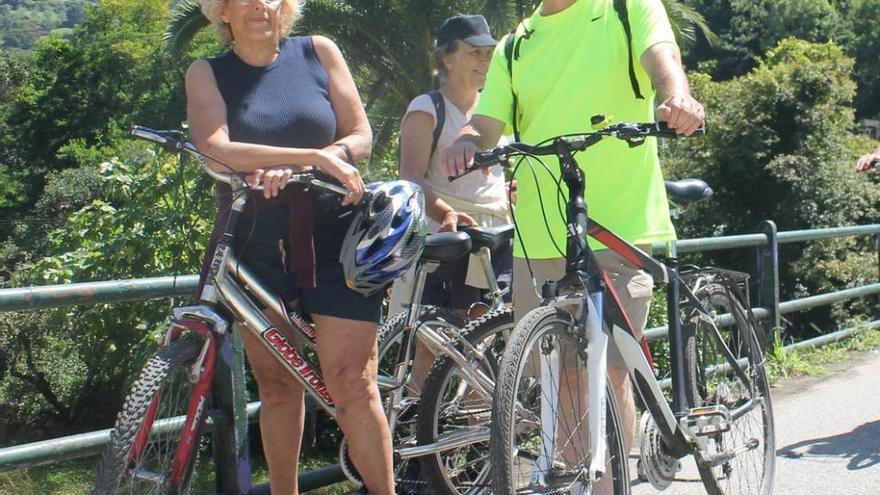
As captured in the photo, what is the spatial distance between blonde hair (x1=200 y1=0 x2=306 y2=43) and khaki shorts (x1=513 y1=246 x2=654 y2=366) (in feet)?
3.72

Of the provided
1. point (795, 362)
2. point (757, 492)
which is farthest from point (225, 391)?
point (795, 362)

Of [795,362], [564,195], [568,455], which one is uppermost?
[564,195]

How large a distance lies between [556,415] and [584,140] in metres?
0.83

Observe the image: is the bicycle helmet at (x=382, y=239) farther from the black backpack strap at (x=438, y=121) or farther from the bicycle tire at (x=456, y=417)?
the black backpack strap at (x=438, y=121)

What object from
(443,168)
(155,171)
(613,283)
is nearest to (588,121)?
(613,283)

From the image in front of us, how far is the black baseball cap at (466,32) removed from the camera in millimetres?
4941

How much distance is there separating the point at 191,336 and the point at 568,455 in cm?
116

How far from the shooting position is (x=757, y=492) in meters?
4.37

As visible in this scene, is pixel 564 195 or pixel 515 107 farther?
pixel 515 107

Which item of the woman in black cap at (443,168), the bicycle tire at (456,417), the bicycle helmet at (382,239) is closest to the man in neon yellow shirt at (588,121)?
the bicycle helmet at (382,239)

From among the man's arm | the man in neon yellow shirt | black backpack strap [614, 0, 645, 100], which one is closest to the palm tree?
the man in neon yellow shirt

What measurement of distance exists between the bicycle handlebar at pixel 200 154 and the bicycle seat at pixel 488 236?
1132 mm

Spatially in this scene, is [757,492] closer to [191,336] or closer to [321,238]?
[321,238]

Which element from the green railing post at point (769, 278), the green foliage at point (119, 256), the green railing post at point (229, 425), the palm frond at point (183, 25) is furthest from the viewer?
the palm frond at point (183, 25)
